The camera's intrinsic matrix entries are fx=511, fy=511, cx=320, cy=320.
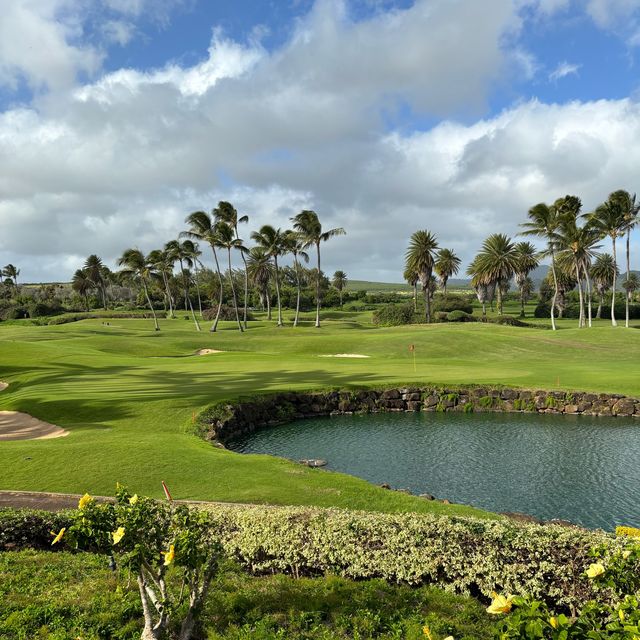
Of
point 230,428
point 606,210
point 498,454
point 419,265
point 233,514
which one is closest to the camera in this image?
point 233,514

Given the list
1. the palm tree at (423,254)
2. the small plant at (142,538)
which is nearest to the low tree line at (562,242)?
the palm tree at (423,254)

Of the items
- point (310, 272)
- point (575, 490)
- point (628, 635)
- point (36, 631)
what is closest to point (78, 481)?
point (36, 631)

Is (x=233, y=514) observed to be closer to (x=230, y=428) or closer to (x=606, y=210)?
(x=230, y=428)

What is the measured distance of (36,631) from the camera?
356 inches

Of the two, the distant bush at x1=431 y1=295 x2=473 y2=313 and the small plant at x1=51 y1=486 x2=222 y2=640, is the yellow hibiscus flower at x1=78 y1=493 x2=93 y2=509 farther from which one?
the distant bush at x1=431 y1=295 x2=473 y2=313

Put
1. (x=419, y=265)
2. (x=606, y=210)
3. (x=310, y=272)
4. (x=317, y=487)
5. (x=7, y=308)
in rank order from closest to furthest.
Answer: (x=317, y=487)
(x=606, y=210)
(x=419, y=265)
(x=7, y=308)
(x=310, y=272)

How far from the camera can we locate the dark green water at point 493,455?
2092 cm

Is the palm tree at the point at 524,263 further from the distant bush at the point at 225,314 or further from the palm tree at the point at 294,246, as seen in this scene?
the distant bush at the point at 225,314

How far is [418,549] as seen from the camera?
436 inches

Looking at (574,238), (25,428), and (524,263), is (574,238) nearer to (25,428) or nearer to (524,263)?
(524,263)

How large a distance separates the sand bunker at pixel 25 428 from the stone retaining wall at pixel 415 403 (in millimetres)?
9411

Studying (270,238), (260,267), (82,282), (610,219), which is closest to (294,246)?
(270,238)

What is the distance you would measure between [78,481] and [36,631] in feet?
30.7

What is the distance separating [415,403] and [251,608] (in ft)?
100
